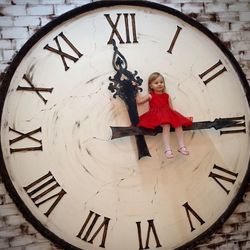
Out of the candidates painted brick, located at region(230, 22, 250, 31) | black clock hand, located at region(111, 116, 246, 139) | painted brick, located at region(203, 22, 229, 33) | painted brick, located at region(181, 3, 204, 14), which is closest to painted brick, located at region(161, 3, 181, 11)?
painted brick, located at region(181, 3, 204, 14)

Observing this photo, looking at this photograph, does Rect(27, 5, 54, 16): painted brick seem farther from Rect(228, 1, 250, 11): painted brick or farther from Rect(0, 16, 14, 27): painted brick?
Rect(228, 1, 250, 11): painted brick

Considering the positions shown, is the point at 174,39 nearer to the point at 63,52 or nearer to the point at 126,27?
the point at 126,27

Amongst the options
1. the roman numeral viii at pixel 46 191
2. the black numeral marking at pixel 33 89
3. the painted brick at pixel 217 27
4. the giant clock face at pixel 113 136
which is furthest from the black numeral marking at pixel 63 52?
the painted brick at pixel 217 27

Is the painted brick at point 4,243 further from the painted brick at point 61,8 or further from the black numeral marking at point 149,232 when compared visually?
the painted brick at point 61,8

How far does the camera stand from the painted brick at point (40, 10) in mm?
1437

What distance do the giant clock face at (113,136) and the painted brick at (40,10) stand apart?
0.19 feet

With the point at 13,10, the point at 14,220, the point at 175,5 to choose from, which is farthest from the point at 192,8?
the point at 14,220

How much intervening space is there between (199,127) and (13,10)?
887 mm

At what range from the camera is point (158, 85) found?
1456 mm

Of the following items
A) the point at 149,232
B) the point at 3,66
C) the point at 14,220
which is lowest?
the point at 149,232

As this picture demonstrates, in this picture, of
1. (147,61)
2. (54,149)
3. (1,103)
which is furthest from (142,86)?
(1,103)

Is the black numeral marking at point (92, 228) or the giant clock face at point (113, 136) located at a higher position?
the giant clock face at point (113, 136)

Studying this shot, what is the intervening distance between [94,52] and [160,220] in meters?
0.74

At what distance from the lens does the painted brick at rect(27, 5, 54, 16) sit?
144 centimetres
